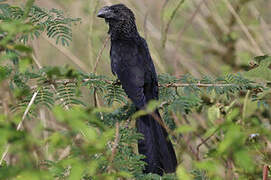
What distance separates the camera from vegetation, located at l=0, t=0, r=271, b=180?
90 cm

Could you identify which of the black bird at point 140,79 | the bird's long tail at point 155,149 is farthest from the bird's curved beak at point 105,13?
the bird's long tail at point 155,149

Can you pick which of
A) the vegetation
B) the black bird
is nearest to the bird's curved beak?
the black bird

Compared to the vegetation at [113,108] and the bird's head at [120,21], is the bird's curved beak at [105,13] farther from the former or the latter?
the vegetation at [113,108]

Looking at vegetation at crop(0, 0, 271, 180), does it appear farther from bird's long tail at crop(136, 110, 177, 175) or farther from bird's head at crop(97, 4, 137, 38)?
bird's head at crop(97, 4, 137, 38)

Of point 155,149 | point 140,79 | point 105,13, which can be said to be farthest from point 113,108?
→ point 105,13

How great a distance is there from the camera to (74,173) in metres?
0.87

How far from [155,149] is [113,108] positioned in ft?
1.45

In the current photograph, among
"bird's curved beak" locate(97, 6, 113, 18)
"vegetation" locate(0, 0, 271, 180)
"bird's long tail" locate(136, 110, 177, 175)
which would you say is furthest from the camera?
"bird's curved beak" locate(97, 6, 113, 18)

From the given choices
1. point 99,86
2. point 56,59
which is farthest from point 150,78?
point 56,59

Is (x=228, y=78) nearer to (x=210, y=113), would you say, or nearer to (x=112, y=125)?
(x=210, y=113)

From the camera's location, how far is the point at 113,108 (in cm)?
150

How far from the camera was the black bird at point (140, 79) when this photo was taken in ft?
5.89

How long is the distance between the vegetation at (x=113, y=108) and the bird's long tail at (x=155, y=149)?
0.21ft

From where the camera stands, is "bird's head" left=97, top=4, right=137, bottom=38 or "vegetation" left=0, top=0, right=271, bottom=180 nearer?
"vegetation" left=0, top=0, right=271, bottom=180
